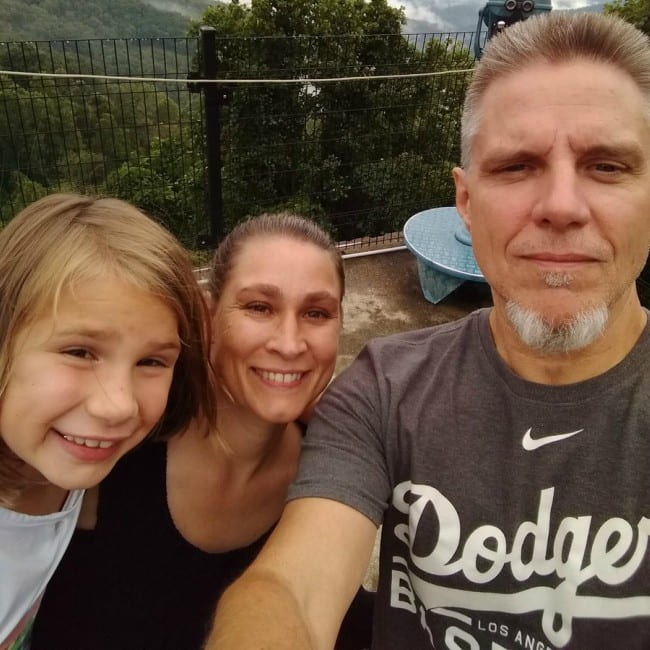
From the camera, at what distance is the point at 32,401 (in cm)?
123

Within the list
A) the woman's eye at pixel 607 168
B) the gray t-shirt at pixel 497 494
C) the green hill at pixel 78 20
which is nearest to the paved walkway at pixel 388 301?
the gray t-shirt at pixel 497 494

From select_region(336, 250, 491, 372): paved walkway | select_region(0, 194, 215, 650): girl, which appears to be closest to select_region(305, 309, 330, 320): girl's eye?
select_region(0, 194, 215, 650): girl

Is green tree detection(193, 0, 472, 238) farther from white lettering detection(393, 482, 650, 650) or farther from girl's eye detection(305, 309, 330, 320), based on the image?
white lettering detection(393, 482, 650, 650)

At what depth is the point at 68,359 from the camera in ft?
4.07

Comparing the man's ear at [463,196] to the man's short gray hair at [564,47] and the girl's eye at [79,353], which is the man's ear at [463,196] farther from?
the girl's eye at [79,353]

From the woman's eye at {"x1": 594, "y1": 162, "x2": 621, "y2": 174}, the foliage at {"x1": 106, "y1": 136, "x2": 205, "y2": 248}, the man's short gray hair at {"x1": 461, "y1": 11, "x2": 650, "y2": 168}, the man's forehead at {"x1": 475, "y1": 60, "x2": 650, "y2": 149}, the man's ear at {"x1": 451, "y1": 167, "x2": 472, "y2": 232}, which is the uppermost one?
the man's short gray hair at {"x1": 461, "y1": 11, "x2": 650, "y2": 168}

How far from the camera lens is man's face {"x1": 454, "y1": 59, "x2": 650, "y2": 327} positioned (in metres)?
1.25

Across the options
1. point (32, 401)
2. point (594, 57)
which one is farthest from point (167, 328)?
point (594, 57)

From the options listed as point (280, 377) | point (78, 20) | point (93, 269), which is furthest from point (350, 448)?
point (78, 20)

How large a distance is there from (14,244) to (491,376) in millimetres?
1152

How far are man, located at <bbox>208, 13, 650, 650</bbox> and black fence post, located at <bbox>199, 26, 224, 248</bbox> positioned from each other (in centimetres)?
359

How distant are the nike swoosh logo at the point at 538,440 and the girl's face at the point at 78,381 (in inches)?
33.9

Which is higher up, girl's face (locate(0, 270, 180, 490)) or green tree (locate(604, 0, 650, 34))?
green tree (locate(604, 0, 650, 34))

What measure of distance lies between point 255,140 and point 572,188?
17.5 ft
